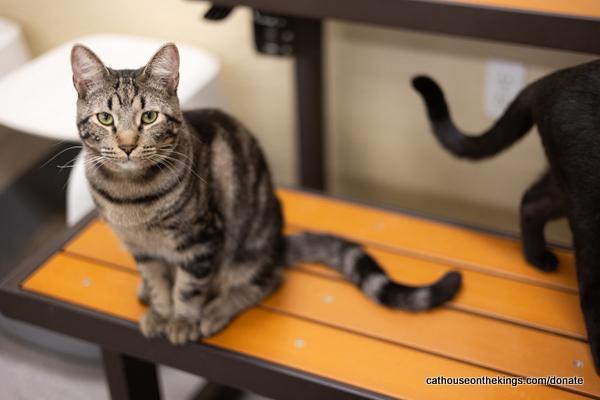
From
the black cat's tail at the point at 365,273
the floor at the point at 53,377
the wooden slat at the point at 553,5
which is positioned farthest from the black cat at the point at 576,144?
the floor at the point at 53,377

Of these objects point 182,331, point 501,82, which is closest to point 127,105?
point 182,331

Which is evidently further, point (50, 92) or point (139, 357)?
point (50, 92)

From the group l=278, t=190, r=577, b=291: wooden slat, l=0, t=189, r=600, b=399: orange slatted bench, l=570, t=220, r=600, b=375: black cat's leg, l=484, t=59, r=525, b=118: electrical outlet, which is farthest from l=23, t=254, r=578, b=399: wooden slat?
l=484, t=59, r=525, b=118: electrical outlet

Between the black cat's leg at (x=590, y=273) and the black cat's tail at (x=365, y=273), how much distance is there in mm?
245

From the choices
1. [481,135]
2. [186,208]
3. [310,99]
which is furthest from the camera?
[310,99]

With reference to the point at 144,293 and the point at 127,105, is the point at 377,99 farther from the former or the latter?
the point at 127,105

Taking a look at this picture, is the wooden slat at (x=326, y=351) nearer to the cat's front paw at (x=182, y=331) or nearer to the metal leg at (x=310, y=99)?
the cat's front paw at (x=182, y=331)

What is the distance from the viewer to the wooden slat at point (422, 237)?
4.52ft

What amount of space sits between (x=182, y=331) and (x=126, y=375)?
240 millimetres

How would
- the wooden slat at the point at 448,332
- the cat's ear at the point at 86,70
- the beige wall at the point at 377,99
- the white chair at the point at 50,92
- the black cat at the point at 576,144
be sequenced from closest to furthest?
the cat's ear at the point at 86,70, the black cat at the point at 576,144, the wooden slat at the point at 448,332, the white chair at the point at 50,92, the beige wall at the point at 377,99

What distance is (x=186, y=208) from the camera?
108cm

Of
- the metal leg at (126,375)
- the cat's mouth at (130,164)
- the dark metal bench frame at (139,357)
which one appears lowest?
the metal leg at (126,375)

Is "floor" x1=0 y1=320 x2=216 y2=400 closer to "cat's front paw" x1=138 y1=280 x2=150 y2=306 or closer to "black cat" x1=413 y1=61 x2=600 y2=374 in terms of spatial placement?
"cat's front paw" x1=138 y1=280 x2=150 y2=306

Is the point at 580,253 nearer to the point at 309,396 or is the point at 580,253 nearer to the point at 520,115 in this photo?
the point at 520,115
